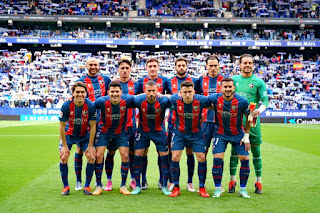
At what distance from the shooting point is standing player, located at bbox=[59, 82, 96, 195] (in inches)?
241

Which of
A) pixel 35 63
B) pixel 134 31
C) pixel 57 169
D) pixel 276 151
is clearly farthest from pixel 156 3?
pixel 57 169

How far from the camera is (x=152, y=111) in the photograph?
252 inches

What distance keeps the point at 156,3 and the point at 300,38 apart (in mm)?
17303

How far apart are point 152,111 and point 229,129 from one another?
4.51ft

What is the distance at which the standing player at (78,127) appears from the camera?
6125 millimetres

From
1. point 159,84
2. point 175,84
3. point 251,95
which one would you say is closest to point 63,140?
point 159,84

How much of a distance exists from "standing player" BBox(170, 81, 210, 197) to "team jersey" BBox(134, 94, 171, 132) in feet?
0.64

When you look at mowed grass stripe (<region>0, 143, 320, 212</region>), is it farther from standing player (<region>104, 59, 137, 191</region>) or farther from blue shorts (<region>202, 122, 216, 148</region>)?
blue shorts (<region>202, 122, 216, 148</region>)

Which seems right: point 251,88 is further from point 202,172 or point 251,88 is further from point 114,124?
point 114,124

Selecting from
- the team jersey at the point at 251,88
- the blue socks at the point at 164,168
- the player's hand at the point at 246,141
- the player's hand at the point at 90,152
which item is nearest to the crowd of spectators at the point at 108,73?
the player's hand at the point at 90,152

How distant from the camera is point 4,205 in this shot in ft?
17.1

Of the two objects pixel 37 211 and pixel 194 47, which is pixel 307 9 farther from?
pixel 37 211

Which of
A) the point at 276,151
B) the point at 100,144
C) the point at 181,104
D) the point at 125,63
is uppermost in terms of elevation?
the point at 125,63

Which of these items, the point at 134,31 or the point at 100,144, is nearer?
the point at 100,144
